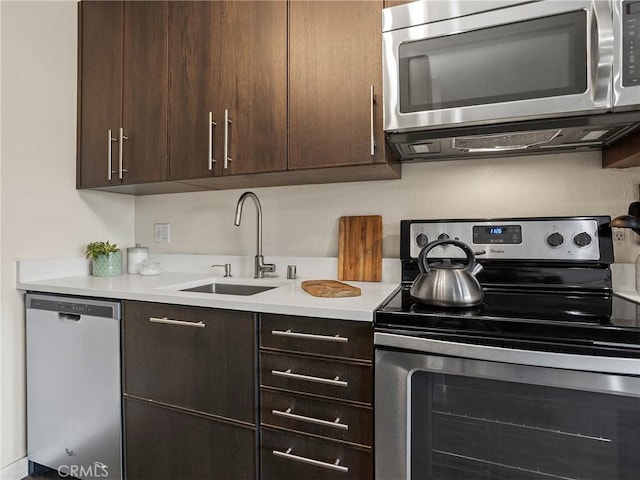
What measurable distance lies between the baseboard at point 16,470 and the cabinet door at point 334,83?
73.6 inches

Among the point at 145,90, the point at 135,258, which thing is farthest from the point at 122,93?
the point at 135,258

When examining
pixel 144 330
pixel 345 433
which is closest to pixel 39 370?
pixel 144 330

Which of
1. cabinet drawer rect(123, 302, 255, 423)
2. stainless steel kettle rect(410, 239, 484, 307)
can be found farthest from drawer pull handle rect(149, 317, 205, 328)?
stainless steel kettle rect(410, 239, 484, 307)

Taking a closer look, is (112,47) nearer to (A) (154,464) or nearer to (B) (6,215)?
(B) (6,215)

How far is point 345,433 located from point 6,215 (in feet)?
5.83

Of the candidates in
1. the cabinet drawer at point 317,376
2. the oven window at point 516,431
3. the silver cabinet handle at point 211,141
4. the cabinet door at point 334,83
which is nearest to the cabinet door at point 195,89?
the silver cabinet handle at point 211,141

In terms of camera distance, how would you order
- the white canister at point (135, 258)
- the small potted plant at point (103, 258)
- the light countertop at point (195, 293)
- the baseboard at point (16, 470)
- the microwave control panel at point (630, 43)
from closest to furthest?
the microwave control panel at point (630, 43), the light countertop at point (195, 293), the baseboard at point (16, 470), the small potted plant at point (103, 258), the white canister at point (135, 258)

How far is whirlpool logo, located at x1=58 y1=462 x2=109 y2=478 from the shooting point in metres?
1.55

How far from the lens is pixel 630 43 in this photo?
3.48ft

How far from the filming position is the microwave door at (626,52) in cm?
105

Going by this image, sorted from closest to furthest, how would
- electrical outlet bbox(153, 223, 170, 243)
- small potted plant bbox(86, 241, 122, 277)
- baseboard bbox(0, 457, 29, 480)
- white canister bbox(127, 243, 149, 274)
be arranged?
baseboard bbox(0, 457, 29, 480) < small potted plant bbox(86, 241, 122, 277) < white canister bbox(127, 243, 149, 274) < electrical outlet bbox(153, 223, 170, 243)

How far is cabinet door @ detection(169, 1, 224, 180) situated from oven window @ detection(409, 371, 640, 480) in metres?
1.27

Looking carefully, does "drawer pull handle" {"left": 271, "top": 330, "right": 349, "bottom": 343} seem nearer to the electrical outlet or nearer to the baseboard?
the electrical outlet

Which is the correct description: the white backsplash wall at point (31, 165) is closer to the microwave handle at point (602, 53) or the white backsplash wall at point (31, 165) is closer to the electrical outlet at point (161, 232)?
the electrical outlet at point (161, 232)
